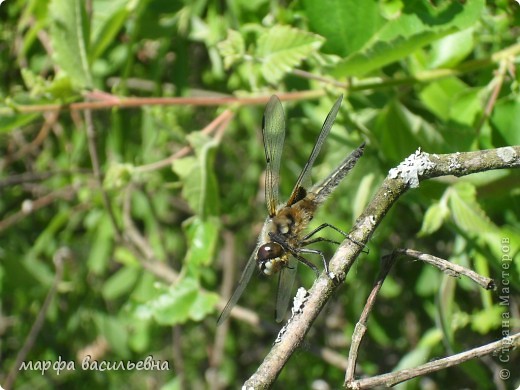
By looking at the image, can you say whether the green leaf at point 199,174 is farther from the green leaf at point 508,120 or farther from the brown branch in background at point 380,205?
the brown branch in background at point 380,205

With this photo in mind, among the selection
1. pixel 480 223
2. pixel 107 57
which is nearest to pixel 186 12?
pixel 107 57

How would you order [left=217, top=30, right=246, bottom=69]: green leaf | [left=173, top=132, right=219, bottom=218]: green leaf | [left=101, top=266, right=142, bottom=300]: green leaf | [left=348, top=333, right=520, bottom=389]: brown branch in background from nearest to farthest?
1. [left=348, top=333, right=520, bottom=389]: brown branch in background
2. [left=217, top=30, right=246, bottom=69]: green leaf
3. [left=173, top=132, right=219, bottom=218]: green leaf
4. [left=101, top=266, right=142, bottom=300]: green leaf

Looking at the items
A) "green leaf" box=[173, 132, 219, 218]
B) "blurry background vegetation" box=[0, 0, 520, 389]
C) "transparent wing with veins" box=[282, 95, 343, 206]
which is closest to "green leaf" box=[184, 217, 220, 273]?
"blurry background vegetation" box=[0, 0, 520, 389]

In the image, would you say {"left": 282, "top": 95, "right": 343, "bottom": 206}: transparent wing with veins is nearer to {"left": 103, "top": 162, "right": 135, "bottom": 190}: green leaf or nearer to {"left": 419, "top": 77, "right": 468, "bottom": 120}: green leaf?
{"left": 419, "top": 77, "right": 468, "bottom": 120}: green leaf

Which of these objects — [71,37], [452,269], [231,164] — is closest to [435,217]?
[452,269]

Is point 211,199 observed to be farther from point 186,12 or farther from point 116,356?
point 116,356

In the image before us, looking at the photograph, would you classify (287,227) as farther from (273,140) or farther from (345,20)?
(345,20)
